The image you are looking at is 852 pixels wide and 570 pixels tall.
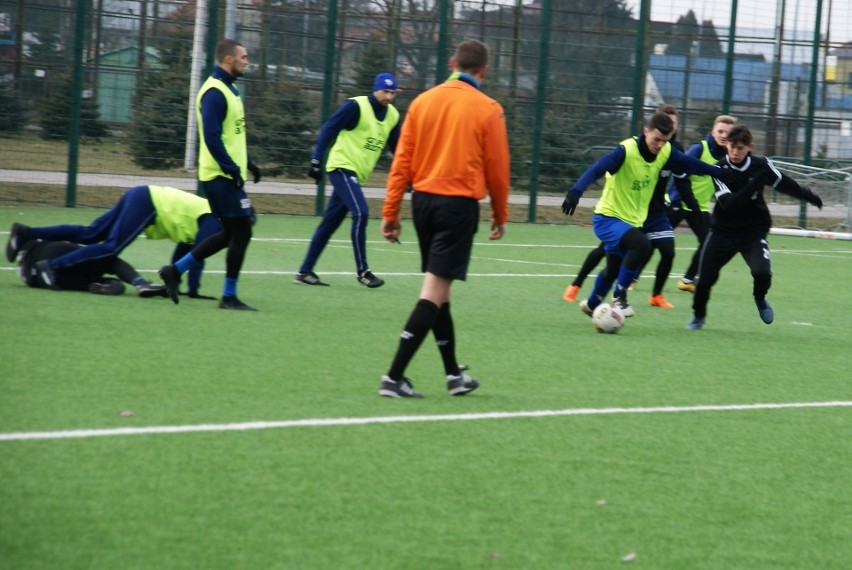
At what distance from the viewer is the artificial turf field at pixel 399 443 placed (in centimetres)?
426

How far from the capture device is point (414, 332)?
647 centimetres

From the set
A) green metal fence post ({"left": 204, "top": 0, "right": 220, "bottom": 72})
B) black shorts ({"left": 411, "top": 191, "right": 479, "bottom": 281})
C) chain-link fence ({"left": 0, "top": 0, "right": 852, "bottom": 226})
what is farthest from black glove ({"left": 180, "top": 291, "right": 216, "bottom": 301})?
green metal fence post ({"left": 204, "top": 0, "right": 220, "bottom": 72})

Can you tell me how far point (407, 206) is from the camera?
2261cm

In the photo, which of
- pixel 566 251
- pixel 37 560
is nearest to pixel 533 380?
pixel 37 560

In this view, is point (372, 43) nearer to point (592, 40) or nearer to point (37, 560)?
point (592, 40)

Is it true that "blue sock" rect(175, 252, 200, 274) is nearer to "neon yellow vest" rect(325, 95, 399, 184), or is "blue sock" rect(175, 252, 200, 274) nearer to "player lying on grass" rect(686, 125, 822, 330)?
"neon yellow vest" rect(325, 95, 399, 184)

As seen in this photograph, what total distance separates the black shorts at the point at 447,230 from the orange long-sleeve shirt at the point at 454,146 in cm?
5

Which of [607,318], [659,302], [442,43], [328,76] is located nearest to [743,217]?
[607,318]

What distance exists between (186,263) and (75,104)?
36.2 ft

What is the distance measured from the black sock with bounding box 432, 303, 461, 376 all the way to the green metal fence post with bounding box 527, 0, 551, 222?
1606cm

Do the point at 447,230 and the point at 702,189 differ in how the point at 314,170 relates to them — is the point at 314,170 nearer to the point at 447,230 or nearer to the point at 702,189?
the point at 702,189

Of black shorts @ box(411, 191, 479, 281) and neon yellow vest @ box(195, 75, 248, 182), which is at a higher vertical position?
neon yellow vest @ box(195, 75, 248, 182)

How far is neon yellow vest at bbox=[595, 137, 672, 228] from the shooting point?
1034 centimetres

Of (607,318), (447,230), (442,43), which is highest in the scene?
(442,43)
